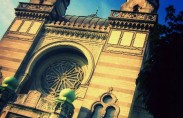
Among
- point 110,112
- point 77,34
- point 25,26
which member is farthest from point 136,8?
point 110,112

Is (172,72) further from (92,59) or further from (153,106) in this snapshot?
(92,59)

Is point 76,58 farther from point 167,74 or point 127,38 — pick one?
point 167,74

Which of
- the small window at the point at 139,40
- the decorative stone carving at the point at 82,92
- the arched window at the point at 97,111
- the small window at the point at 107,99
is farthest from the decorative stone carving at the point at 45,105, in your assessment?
the small window at the point at 139,40

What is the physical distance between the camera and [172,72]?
11.9m

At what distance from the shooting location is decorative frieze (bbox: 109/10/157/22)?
19.4 meters

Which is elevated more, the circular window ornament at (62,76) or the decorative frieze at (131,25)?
the decorative frieze at (131,25)

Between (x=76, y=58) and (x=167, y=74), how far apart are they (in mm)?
9453

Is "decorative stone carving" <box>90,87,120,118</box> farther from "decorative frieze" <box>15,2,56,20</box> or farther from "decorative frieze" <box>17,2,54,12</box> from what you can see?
"decorative frieze" <box>17,2,54,12</box>

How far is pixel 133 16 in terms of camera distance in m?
20.0

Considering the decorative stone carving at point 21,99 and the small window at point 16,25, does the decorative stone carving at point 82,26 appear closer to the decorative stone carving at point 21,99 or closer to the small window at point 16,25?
the small window at point 16,25

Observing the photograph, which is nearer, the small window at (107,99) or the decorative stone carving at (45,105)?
the decorative stone carving at (45,105)

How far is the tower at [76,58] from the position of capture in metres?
16.2

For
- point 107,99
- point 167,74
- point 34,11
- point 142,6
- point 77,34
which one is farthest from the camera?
point 34,11

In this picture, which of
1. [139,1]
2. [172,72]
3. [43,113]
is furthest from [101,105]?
[139,1]
